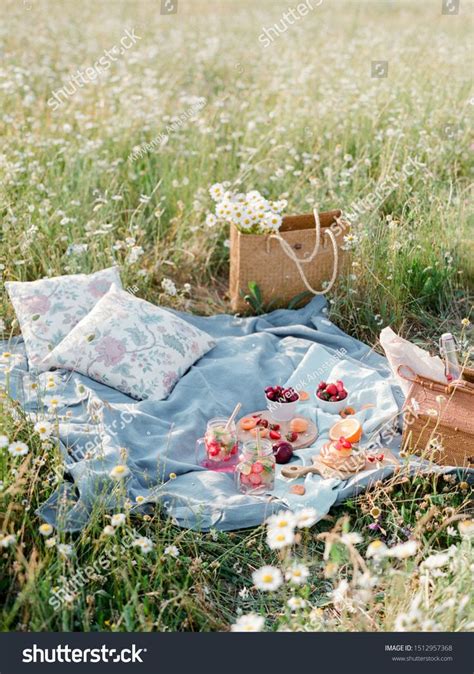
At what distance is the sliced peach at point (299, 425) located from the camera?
349cm

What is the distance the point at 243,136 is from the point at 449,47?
9.43 ft

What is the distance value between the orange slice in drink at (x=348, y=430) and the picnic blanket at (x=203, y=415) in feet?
0.22

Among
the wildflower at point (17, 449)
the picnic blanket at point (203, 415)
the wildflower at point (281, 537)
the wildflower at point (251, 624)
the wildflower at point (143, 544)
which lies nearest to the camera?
the wildflower at point (251, 624)

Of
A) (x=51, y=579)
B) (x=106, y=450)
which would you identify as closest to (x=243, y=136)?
(x=106, y=450)

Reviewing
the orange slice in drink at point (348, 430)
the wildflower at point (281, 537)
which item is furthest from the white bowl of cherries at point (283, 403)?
the wildflower at point (281, 537)

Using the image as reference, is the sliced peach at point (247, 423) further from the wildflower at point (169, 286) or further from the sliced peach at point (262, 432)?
the wildflower at point (169, 286)

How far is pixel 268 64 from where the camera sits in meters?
7.50

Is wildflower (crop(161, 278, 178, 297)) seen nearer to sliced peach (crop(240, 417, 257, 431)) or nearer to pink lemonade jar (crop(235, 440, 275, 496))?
sliced peach (crop(240, 417, 257, 431))

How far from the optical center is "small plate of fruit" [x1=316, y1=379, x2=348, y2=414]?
3572 millimetres
